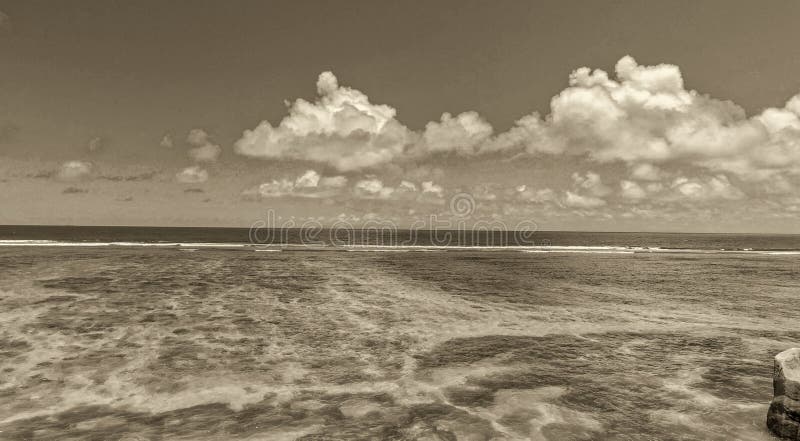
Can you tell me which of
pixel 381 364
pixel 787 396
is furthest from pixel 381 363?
pixel 787 396

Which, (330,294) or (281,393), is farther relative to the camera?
(330,294)

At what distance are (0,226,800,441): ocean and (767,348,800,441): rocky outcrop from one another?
0.67m

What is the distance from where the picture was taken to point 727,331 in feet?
79.0

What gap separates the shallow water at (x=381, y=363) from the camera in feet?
39.7

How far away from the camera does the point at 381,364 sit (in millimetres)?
17500

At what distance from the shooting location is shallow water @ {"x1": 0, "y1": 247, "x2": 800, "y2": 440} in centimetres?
1211

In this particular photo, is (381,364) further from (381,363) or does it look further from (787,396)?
(787,396)

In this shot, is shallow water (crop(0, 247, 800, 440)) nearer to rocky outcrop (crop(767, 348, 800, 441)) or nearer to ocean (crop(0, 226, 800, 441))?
ocean (crop(0, 226, 800, 441))

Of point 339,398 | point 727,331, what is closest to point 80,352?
point 339,398

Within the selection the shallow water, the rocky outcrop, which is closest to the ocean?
the shallow water

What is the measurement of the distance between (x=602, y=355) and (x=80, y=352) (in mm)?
21565

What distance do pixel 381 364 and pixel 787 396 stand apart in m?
12.1

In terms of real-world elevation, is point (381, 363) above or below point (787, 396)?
below

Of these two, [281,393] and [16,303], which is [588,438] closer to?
[281,393]
